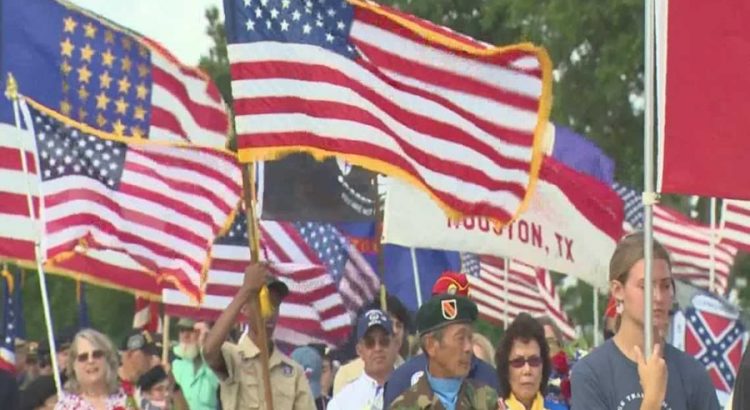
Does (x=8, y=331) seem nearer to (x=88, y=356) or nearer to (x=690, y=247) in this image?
(x=88, y=356)

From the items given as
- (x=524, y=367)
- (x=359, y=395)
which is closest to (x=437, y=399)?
(x=524, y=367)

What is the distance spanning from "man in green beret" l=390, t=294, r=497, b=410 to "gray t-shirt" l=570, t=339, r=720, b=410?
4.41ft

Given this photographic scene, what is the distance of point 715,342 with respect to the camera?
1764 cm

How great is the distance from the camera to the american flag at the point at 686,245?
79.6 ft

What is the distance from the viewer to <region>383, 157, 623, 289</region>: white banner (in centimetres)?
1509

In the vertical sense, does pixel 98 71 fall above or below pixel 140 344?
above

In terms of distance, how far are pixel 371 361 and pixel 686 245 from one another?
41.0 feet

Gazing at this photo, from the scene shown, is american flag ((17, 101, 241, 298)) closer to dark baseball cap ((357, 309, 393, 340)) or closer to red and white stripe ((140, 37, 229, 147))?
red and white stripe ((140, 37, 229, 147))

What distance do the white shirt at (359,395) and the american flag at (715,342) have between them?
552cm

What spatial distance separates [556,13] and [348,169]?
1972 centimetres

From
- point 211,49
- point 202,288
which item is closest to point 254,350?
point 202,288

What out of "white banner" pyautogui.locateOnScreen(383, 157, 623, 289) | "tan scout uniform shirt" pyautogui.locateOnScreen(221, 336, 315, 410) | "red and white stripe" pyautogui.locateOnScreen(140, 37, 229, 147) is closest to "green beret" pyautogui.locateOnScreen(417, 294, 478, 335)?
"tan scout uniform shirt" pyautogui.locateOnScreen(221, 336, 315, 410)

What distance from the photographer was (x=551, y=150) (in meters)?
20.0

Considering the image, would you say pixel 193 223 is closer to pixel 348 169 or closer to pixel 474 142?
pixel 348 169
